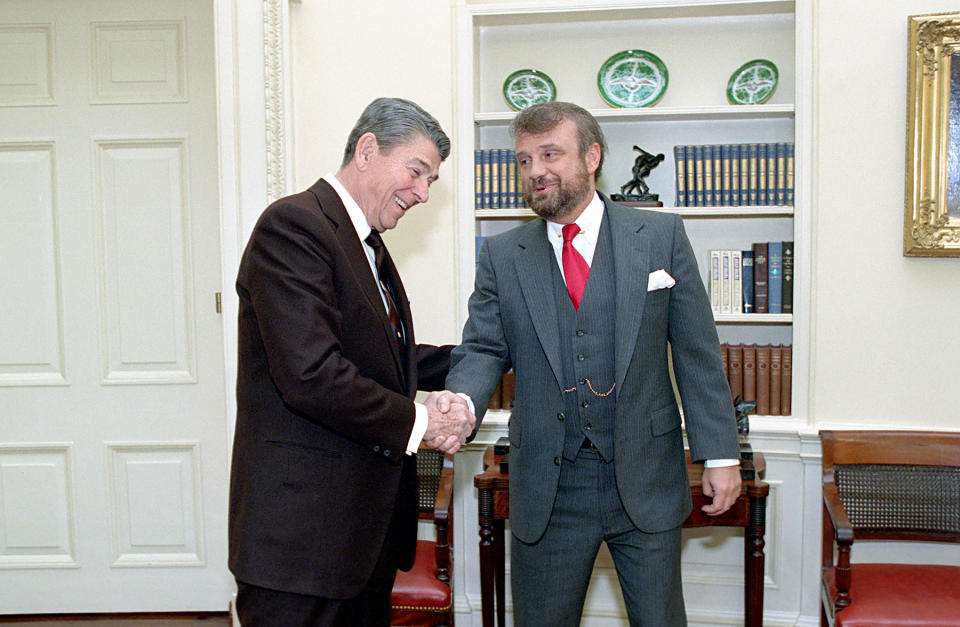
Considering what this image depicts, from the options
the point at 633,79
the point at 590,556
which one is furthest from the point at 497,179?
the point at 590,556

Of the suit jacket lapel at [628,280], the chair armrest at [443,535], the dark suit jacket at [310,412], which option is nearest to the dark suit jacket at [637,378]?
the suit jacket lapel at [628,280]

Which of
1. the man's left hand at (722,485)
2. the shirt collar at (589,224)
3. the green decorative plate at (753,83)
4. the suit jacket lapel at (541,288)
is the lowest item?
the man's left hand at (722,485)

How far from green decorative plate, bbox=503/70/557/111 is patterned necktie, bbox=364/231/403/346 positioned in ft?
5.11

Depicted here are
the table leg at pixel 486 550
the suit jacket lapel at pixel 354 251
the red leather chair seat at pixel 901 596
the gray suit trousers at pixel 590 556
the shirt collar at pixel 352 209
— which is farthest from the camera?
the table leg at pixel 486 550

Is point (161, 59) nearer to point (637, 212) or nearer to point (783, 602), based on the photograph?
point (637, 212)

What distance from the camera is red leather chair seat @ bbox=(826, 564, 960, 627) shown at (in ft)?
7.87

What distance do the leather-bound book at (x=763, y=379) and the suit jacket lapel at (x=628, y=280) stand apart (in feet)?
4.48

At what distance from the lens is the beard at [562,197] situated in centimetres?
216

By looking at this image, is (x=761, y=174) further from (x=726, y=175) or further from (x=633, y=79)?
(x=633, y=79)

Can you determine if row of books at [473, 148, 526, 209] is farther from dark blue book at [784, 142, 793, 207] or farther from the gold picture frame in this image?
the gold picture frame

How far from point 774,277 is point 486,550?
1.57m

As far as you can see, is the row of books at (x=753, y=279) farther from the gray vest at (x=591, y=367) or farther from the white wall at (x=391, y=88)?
the gray vest at (x=591, y=367)

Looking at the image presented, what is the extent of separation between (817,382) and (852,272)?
1.46ft

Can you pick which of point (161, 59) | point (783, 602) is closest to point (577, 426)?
point (783, 602)
